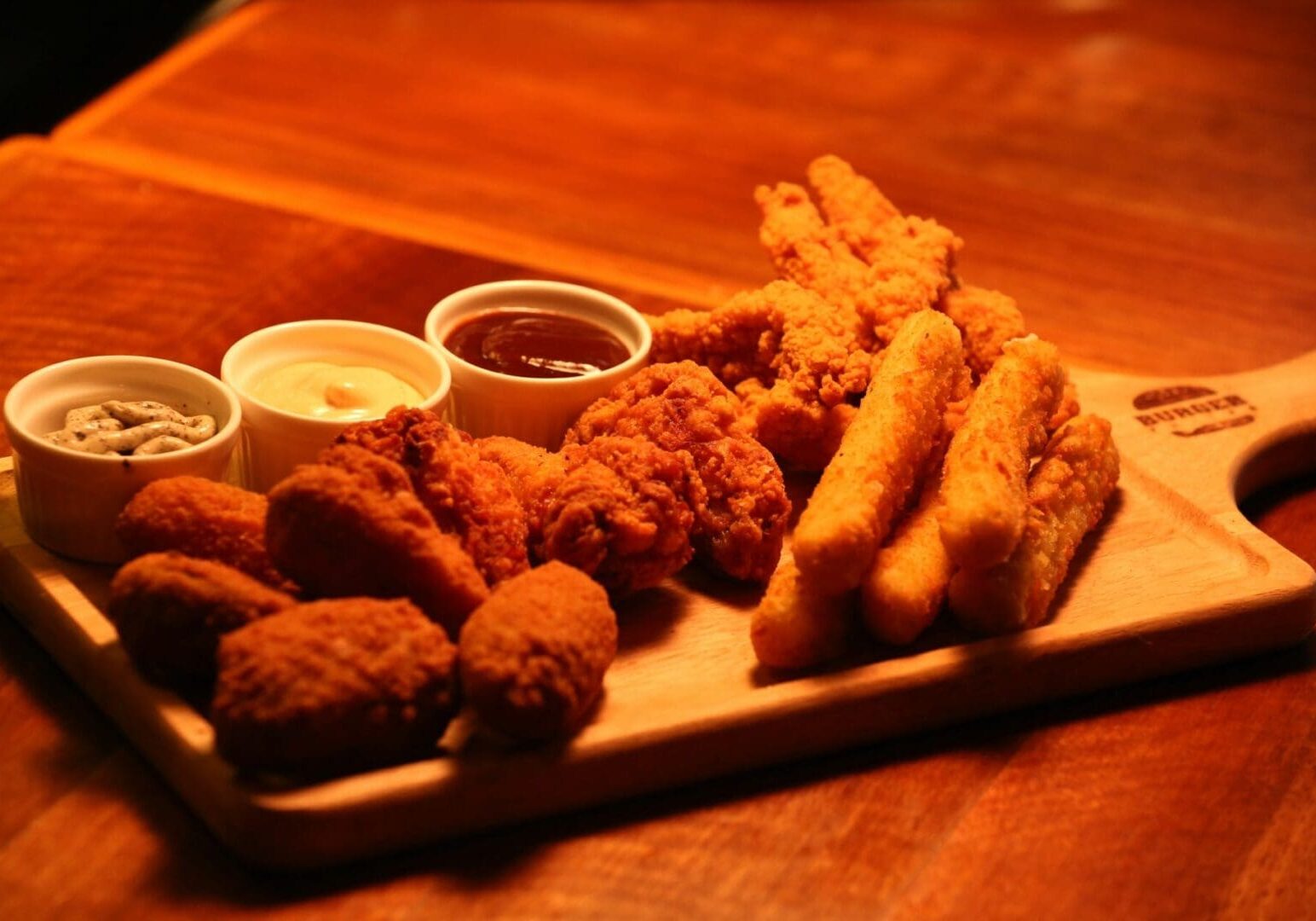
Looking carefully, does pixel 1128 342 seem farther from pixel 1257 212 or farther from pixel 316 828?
pixel 316 828

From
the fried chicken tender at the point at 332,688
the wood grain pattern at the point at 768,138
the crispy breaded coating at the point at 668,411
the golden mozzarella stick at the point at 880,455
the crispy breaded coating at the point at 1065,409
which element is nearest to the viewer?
the fried chicken tender at the point at 332,688

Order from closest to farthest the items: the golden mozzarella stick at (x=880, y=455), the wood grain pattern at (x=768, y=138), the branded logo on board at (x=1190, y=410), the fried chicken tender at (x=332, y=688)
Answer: the fried chicken tender at (x=332, y=688), the golden mozzarella stick at (x=880, y=455), the branded logo on board at (x=1190, y=410), the wood grain pattern at (x=768, y=138)

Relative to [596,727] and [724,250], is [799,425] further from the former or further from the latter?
[724,250]

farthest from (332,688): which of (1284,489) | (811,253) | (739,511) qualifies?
(1284,489)

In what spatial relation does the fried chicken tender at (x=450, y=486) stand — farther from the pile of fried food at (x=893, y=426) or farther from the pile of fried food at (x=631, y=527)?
the pile of fried food at (x=893, y=426)

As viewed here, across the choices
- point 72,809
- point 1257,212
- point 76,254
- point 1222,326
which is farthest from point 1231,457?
point 76,254

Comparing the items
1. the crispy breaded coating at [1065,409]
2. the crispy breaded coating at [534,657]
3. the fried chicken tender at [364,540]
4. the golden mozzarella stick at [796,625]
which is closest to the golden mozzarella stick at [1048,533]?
the crispy breaded coating at [1065,409]
